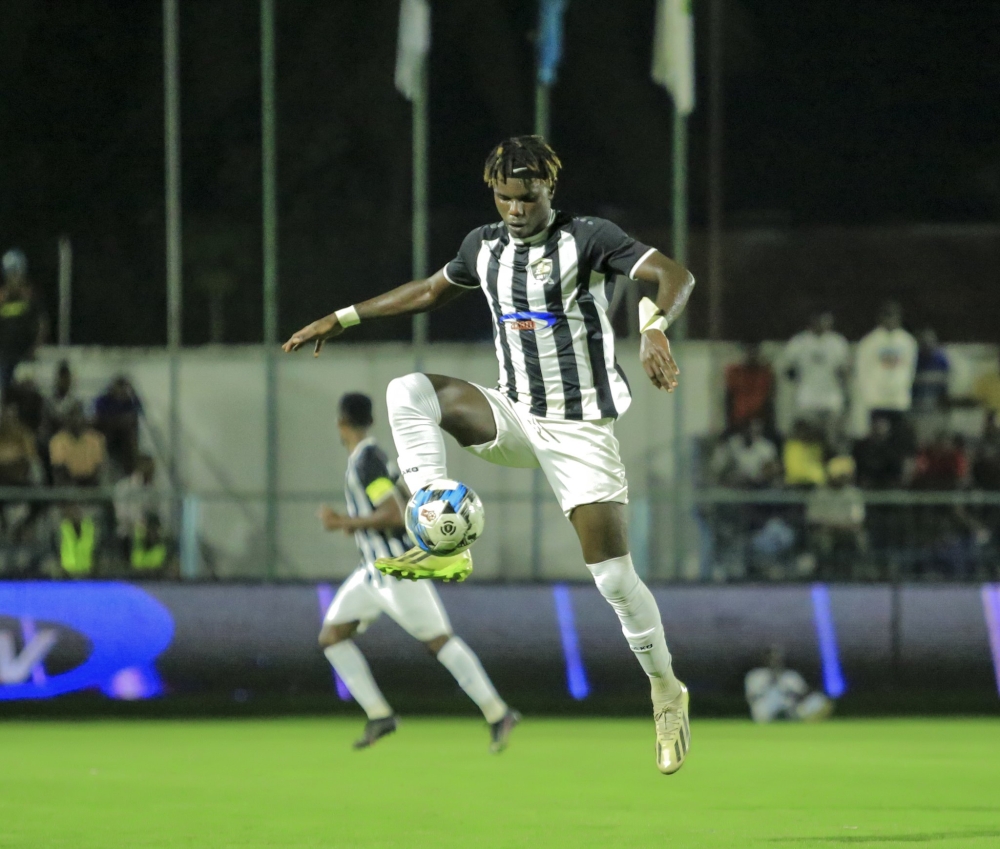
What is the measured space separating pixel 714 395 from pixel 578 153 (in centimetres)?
463

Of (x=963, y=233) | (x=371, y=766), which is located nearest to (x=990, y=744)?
(x=371, y=766)

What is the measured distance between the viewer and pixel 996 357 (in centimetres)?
1744

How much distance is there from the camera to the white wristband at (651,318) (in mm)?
6367

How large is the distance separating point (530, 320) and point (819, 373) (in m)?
10.1

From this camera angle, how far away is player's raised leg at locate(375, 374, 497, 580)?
685 centimetres

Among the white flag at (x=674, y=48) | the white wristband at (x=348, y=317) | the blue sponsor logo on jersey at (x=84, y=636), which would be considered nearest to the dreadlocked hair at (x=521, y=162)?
the white wristband at (x=348, y=317)

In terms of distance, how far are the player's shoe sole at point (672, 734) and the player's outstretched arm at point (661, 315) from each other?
1.57 meters

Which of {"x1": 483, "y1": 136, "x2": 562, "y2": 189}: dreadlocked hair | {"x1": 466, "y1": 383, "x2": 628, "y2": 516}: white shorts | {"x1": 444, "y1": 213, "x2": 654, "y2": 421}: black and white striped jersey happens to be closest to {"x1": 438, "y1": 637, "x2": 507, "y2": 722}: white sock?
{"x1": 466, "y1": 383, "x2": 628, "y2": 516}: white shorts

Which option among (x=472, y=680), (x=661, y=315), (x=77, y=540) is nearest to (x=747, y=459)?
(x=77, y=540)

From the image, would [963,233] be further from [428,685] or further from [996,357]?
[428,685]

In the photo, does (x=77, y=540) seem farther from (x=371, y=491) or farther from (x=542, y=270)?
(x=542, y=270)

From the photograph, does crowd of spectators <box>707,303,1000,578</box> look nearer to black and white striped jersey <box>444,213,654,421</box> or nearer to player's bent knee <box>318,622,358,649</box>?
player's bent knee <box>318,622,358,649</box>

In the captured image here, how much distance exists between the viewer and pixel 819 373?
16703mm

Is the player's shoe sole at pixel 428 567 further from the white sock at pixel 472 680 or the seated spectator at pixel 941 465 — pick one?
the seated spectator at pixel 941 465
